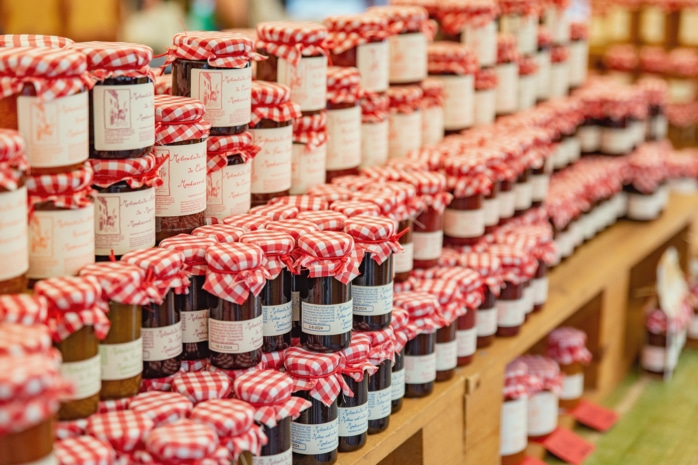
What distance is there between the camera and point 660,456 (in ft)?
9.80

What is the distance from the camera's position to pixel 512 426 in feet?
8.79

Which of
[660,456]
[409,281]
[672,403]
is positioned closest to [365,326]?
[409,281]

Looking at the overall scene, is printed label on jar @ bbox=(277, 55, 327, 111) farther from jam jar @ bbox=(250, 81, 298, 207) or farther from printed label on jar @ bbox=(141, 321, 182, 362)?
printed label on jar @ bbox=(141, 321, 182, 362)

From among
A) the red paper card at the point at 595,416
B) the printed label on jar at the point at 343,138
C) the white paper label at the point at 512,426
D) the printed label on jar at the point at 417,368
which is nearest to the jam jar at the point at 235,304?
the printed label on jar at the point at 417,368

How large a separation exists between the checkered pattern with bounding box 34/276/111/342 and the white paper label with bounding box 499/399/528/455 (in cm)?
147

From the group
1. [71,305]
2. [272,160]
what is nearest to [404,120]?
[272,160]

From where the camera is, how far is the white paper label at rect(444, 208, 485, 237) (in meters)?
2.59

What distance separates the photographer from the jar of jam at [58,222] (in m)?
Answer: 1.56

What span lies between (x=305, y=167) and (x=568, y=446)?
4.30 feet

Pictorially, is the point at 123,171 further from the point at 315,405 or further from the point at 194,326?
the point at 315,405

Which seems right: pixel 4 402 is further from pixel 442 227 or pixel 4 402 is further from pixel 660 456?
pixel 660 456

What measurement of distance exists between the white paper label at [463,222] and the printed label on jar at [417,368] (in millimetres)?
484

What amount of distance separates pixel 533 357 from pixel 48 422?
199cm

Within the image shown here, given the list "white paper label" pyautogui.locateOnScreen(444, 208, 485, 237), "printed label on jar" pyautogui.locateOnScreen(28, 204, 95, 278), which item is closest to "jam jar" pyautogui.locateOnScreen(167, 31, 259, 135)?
"printed label on jar" pyautogui.locateOnScreen(28, 204, 95, 278)
